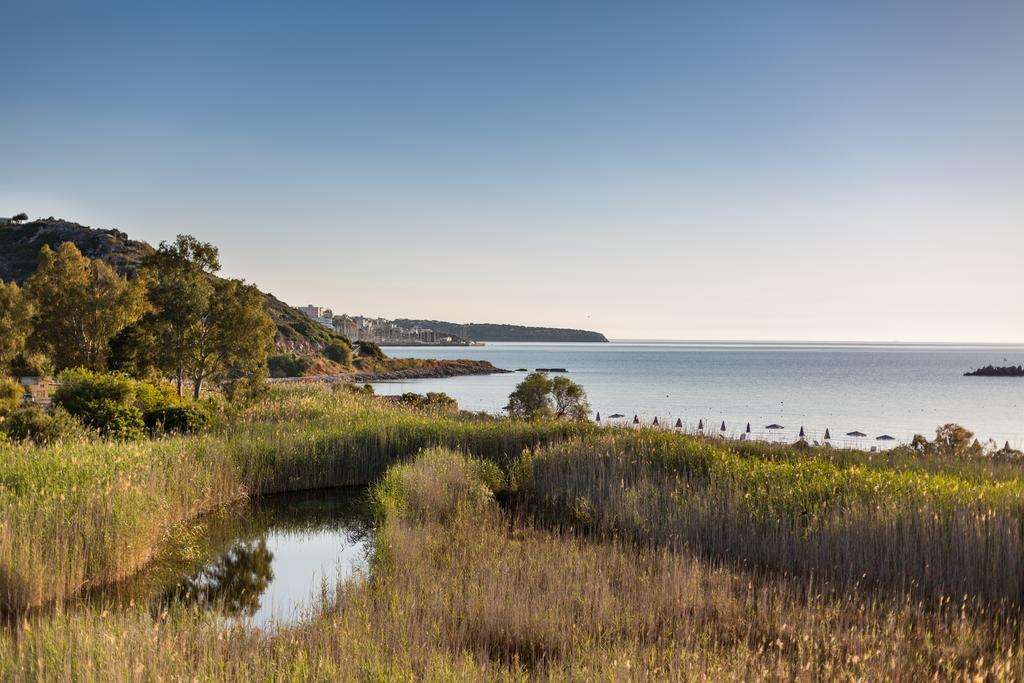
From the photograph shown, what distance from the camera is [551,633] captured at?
6500mm

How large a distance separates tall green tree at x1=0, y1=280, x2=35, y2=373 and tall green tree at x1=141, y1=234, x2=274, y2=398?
26337 mm

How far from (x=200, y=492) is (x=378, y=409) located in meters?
10.9

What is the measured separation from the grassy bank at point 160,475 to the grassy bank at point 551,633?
1622mm

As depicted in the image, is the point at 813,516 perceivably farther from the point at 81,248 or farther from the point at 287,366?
the point at 81,248

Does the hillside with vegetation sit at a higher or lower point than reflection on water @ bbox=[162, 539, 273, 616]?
higher

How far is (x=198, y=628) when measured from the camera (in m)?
6.48

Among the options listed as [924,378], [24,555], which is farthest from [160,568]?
[924,378]

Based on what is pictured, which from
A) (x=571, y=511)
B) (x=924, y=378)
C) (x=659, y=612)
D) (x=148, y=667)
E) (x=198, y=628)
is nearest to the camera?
(x=148, y=667)

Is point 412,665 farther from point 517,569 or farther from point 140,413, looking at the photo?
point 140,413

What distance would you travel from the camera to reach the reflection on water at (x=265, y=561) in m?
8.83

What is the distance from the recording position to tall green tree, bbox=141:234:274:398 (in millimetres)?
24672

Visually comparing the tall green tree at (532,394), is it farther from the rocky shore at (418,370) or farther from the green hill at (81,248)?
the green hill at (81,248)

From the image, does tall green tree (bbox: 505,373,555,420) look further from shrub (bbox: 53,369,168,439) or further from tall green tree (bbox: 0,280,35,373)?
tall green tree (bbox: 0,280,35,373)

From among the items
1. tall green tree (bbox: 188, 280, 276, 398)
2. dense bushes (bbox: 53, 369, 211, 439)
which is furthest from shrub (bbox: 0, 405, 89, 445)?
tall green tree (bbox: 188, 280, 276, 398)
